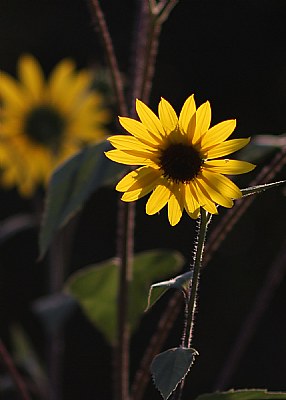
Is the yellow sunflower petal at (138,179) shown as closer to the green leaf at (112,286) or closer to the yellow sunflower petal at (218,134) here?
the yellow sunflower petal at (218,134)

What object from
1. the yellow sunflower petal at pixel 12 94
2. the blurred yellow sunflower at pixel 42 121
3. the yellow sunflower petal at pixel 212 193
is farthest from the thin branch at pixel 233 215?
the yellow sunflower petal at pixel 12 94

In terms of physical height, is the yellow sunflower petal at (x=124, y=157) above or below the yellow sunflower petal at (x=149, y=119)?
below

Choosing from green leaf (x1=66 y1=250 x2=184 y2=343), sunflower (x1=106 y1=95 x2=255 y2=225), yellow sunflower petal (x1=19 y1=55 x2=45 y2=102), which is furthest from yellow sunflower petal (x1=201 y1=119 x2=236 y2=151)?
yellow sunflower petal (x1=19 y1=55 x2=45 y2=102)

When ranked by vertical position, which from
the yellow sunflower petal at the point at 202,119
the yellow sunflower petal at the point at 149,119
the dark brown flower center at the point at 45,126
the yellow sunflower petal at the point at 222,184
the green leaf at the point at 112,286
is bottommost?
the green leaf at the point at 112,286

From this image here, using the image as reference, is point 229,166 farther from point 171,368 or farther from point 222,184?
point 171,368

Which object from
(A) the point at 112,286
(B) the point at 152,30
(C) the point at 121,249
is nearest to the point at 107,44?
(B) the point at 152,30

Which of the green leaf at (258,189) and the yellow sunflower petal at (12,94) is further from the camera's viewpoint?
the yellow sunflower petal at (12,94)

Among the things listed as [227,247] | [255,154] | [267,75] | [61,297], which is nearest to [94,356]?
[227,247]
